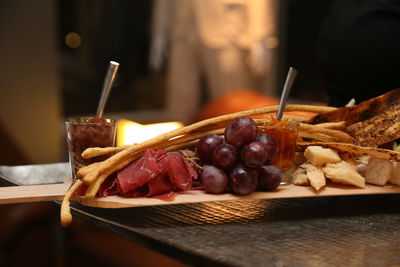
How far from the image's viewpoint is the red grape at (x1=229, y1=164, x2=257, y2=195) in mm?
1133

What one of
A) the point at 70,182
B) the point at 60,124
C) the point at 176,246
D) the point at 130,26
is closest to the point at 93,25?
the point at 130,26

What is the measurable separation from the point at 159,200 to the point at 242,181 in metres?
0.16

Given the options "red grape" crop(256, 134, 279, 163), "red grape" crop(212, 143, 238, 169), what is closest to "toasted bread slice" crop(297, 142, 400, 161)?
"red grape" crop(256, 134, 279, 163)

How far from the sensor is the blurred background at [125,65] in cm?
278

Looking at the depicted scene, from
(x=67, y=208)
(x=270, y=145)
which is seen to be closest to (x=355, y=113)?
(x=270, y=145)

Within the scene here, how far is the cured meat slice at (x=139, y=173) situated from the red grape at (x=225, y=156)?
0.11 m

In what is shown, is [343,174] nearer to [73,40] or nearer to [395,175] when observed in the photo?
[395,175]

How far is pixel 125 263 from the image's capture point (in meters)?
2.06

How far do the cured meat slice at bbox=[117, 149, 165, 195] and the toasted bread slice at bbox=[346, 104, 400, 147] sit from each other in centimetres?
48

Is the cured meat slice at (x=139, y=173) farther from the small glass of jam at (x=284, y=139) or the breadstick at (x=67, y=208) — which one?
the small glass of jam at (x=284, y=139)

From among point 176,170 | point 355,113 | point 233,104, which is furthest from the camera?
point 233,104

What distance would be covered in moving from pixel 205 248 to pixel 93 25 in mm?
4195

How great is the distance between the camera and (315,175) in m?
1.21

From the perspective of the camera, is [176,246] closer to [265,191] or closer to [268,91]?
[265,191]
